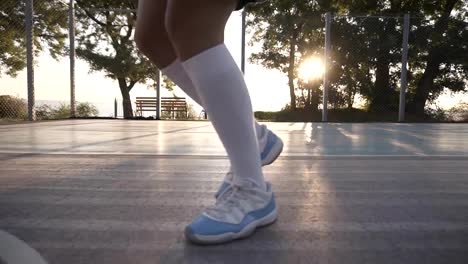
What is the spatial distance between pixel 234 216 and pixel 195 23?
17.8 inches

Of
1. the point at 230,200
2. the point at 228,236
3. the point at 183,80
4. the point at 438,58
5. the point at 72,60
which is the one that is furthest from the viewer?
the point at 438,58

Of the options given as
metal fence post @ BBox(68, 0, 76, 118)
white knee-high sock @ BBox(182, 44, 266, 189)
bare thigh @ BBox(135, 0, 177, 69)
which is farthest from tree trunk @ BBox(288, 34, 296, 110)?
white knee-high sock @ BBox(182, 44, 266, 189)

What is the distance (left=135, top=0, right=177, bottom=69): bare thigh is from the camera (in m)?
1.13

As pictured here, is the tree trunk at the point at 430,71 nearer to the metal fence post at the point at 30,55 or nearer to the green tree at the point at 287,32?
the green tree at the point at 287,32

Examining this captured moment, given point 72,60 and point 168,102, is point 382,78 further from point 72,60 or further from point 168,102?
point 72,60

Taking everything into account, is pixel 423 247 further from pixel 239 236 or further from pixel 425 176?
pixel 425 176

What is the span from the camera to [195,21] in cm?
94

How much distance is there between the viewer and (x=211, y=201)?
4.03ft

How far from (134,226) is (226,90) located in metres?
0.39

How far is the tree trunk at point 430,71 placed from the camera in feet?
28.6

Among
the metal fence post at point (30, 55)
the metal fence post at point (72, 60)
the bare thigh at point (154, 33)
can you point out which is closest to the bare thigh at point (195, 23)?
the bare thigh at point (154, 33)

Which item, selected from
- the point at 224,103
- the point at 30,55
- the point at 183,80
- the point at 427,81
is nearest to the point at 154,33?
the point at 183,80

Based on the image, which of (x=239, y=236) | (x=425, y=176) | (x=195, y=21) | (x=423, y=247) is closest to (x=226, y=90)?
(x=195, y=21)

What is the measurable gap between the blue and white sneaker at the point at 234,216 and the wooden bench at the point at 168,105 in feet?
34.3
